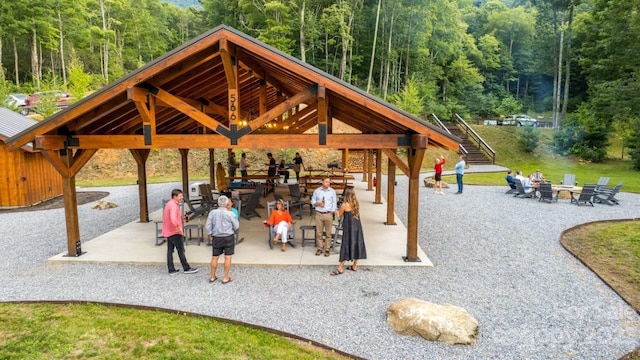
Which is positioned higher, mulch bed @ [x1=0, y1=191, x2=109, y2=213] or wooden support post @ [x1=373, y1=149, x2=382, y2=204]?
wooden support post @ [x1=373, y1=149, x2=382, y2=204]

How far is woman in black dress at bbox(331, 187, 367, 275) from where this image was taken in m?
6.21

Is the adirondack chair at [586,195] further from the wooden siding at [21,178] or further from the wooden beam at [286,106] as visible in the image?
the wooden siding at [21,178]

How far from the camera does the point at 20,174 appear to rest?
497 inches

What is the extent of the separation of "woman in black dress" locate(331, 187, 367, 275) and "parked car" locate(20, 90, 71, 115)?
76.4ft

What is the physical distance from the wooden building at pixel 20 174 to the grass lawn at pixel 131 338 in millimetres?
9260

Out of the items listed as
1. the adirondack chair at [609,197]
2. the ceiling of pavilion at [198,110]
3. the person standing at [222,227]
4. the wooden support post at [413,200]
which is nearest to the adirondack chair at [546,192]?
the adirondack chair at [609,197]

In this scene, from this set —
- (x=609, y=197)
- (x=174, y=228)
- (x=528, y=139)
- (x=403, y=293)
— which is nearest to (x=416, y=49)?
(x=528, y=139)

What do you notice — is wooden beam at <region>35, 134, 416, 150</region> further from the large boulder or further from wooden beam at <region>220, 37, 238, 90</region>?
the large boulder

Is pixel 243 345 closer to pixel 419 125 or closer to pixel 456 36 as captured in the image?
pixel 419 125

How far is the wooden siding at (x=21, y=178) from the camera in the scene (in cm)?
1229

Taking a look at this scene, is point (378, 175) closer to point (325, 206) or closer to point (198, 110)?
point (325, 206)

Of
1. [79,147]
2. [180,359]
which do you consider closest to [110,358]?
[180,359]

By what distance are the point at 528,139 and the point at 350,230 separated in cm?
2622

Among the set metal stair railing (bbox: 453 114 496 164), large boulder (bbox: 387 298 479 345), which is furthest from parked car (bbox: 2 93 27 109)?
metal stair railing (bbox: 453 114 496 164)
